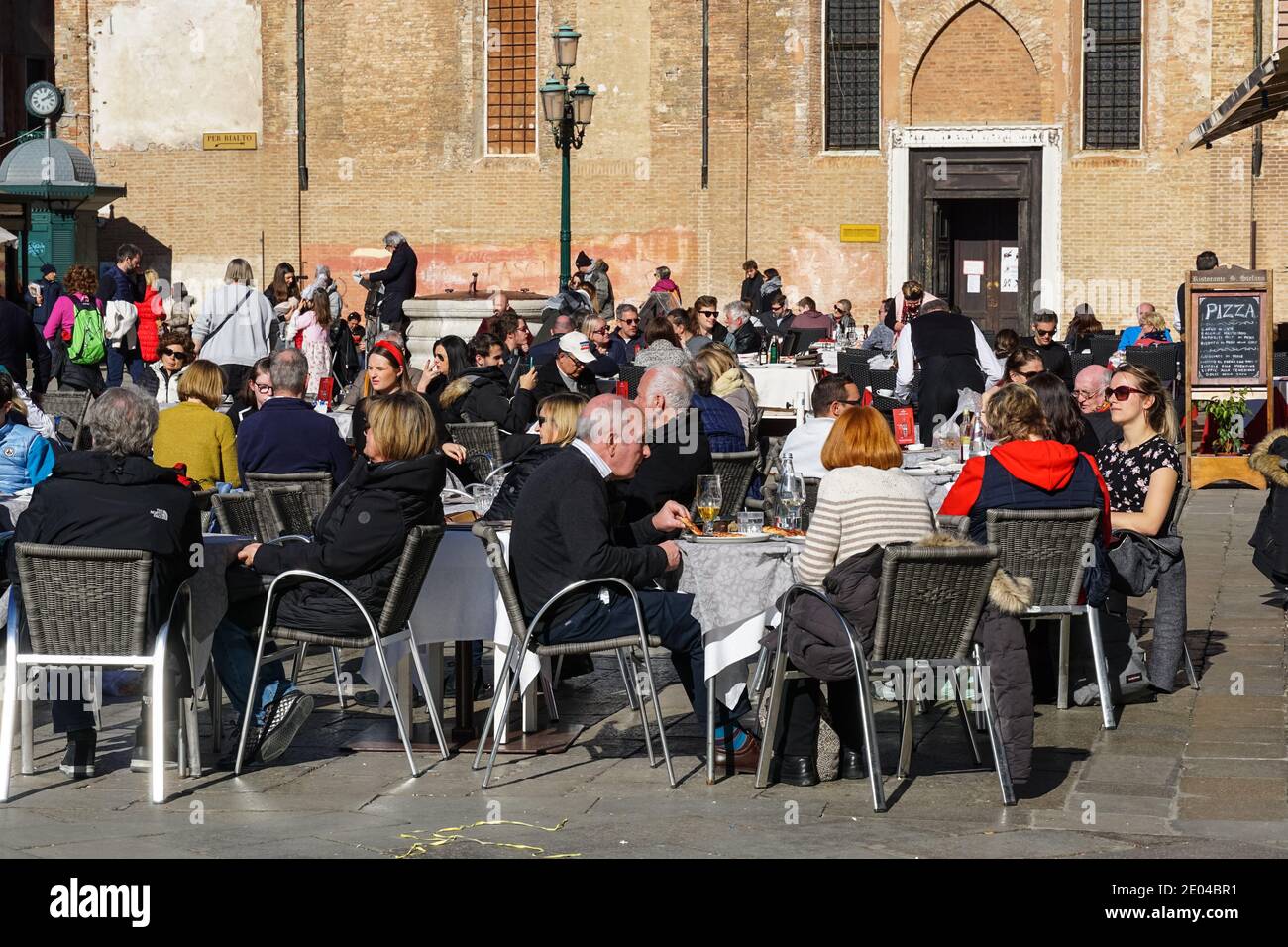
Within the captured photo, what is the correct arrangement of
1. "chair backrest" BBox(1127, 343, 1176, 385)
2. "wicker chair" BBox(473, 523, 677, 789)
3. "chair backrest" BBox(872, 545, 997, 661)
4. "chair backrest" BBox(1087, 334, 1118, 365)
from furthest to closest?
"chair backrest" BBox(1087, 334, 1118, 365)
"chair backrest" BBox(1127, 343, 1176, 385)
"wicker chair" BBox(473, 523, 677, 789)
"chair backrest" BBox(872, 545, 997, 661)

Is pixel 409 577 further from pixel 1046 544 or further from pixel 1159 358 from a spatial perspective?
pixel 1159 358

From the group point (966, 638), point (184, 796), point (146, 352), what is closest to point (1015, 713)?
point (966, 638)

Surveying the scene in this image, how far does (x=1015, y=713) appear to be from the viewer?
6.40m

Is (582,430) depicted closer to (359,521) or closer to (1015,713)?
(359,521)

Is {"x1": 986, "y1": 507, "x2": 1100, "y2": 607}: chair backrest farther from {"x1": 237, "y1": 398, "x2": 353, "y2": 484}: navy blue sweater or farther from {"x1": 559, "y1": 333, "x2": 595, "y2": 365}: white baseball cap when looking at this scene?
{"x1": 559, "y1": 333, "x2": 595, "y2": 365}: white baseball cap

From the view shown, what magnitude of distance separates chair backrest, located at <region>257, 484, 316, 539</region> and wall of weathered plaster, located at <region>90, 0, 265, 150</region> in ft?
68.5

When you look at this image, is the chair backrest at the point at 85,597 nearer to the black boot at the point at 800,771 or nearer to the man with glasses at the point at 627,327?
the black boot at the point at 800,771

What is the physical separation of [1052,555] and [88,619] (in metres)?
3.51

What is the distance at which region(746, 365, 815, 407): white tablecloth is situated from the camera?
16188 millimetres

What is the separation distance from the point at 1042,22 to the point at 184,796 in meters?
21.9

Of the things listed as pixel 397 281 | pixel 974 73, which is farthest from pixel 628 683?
pixel 974 73

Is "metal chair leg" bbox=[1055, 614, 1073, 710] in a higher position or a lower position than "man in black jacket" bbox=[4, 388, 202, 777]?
lower

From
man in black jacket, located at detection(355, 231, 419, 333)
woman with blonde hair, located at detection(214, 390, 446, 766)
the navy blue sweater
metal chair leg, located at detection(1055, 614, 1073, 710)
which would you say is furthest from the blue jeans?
metal chair leg, located at detection(1055, 614, 1073, 710)

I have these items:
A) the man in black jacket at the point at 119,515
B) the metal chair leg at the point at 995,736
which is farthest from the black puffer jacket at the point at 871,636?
the man in black jacket at the point at 119,515
